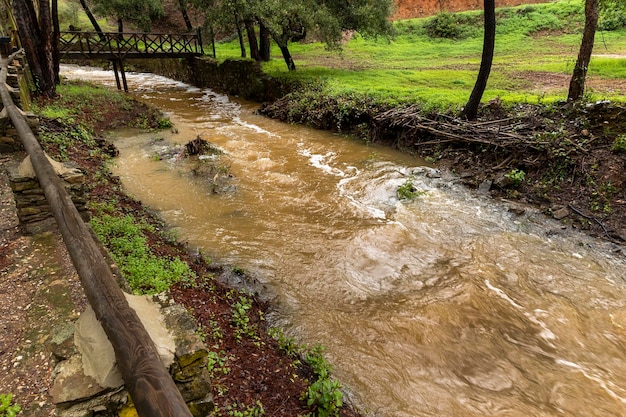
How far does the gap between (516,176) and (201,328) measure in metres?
8.30

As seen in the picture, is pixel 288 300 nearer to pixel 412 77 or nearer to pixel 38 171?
pixel 38 171

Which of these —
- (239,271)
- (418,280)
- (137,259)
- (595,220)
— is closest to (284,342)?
(239,271)

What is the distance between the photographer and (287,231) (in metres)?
8.02

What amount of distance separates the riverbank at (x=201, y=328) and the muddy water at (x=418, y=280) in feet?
1.84

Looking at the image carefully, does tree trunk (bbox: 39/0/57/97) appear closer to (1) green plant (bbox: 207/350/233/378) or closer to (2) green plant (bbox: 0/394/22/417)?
(1) green plant (bbox: 207/350/233/378)

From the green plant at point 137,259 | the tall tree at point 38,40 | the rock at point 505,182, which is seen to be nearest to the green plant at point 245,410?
the green plant at point 137,259

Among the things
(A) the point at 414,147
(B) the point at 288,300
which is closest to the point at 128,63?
(A) the point at 414,147

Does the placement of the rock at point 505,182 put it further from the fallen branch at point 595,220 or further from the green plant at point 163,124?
the green plant at point 163,124

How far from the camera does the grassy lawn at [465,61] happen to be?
13.5m

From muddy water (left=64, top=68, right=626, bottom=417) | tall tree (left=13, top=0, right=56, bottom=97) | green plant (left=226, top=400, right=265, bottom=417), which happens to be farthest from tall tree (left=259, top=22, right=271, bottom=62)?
green plant (left=226, top=400, right=265, bottom=417)

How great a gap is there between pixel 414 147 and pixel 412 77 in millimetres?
6163

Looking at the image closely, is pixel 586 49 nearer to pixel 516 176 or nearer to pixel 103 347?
pixel 516 176

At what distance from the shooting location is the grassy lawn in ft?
44.4

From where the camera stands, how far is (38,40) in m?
14.0
